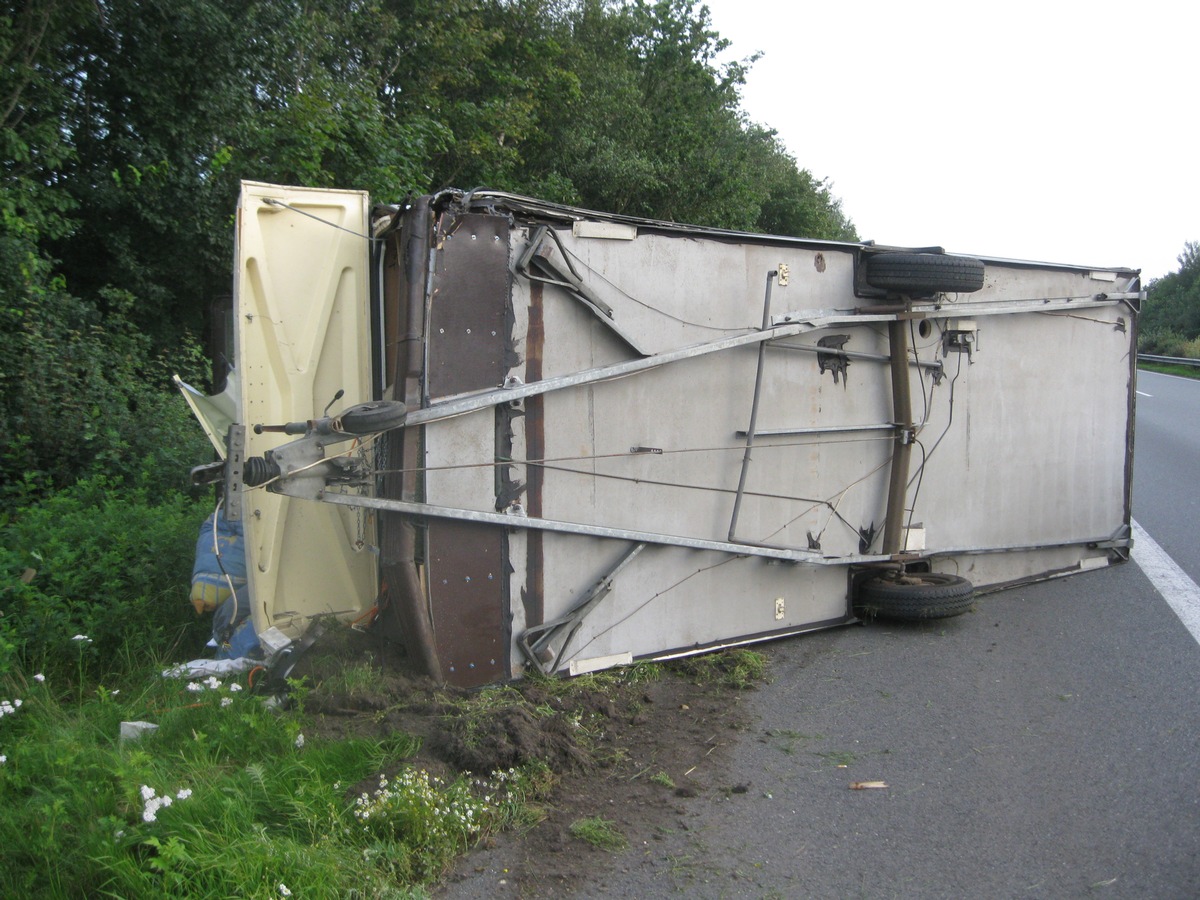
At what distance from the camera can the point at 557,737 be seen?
419 centimetres

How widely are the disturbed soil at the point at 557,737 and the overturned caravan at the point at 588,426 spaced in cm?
24

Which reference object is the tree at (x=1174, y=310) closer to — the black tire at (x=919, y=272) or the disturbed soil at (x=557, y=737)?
the black tire at (x=919, y=272)

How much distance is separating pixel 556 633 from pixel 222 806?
6.74ft

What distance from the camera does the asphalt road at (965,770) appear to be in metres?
3.38

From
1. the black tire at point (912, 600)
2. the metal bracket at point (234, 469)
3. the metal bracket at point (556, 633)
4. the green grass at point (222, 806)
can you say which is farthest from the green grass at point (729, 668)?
the metal bracket at point (234, 469)

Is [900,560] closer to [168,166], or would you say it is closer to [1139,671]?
[1139,671]

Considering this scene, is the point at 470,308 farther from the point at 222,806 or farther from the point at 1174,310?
the point at 1174,310

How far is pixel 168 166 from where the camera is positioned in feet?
34.4

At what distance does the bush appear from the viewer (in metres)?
4.88

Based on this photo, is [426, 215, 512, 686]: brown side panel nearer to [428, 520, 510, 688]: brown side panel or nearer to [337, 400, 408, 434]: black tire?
[428, 520, 510, 688]: brown side panel

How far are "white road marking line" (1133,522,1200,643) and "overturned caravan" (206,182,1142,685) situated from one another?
1.42 m

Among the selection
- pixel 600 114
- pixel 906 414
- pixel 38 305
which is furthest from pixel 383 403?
pixel 600 114

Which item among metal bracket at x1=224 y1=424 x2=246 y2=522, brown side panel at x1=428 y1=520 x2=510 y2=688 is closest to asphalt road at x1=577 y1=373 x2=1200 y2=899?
brown side panel at x1=428 y1=520 x2=510 y2=688

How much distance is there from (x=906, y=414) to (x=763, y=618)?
1684 mm
